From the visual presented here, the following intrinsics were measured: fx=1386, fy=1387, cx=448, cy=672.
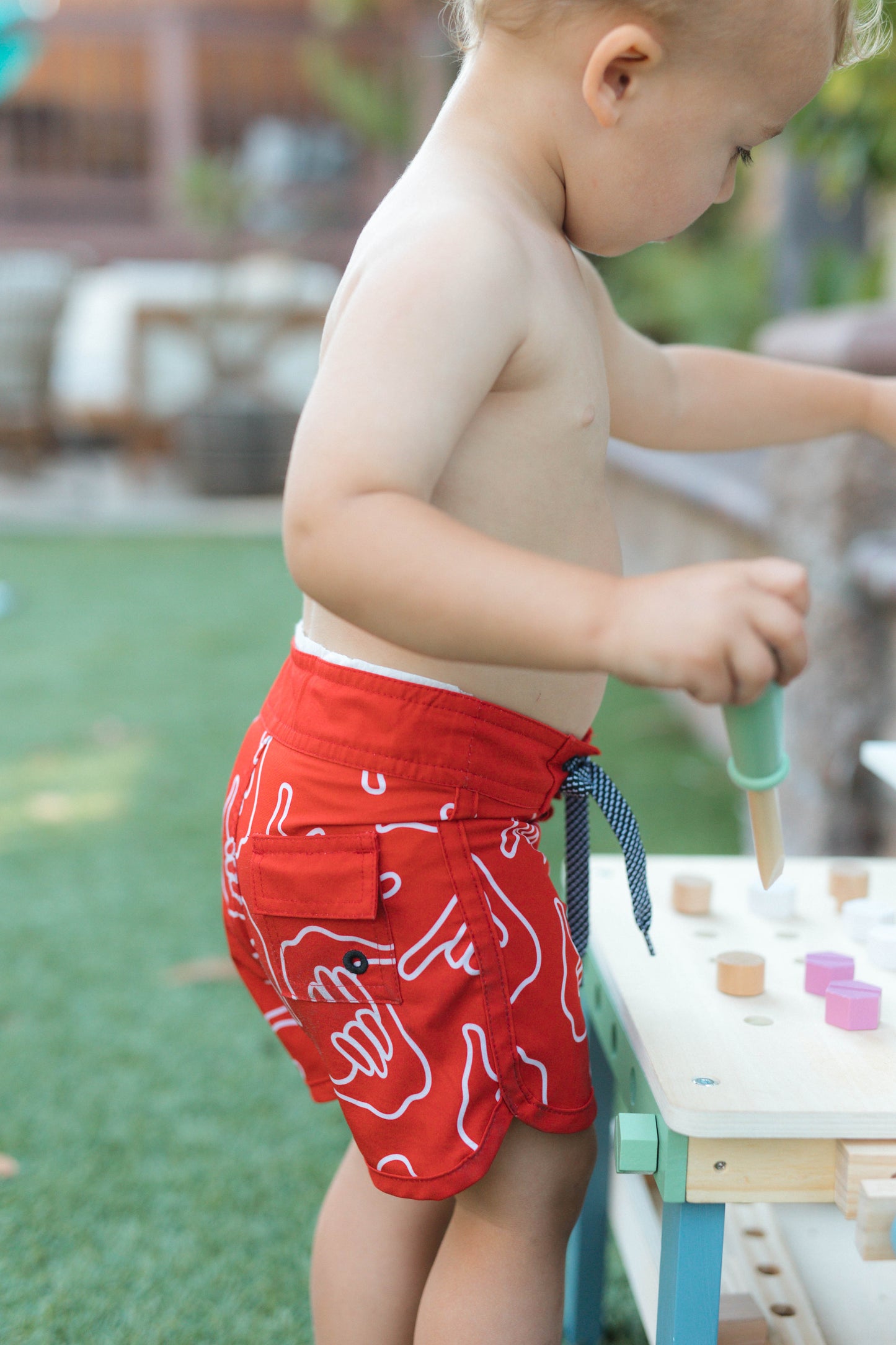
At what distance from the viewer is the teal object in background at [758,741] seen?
0.60 meters

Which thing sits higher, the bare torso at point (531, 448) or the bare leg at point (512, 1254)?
the bare torso at point (531, 448)

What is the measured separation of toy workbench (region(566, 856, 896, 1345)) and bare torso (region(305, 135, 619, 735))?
0.20m

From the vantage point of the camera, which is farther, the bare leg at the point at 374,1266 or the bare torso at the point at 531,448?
the bare leg at the point at 374,1266

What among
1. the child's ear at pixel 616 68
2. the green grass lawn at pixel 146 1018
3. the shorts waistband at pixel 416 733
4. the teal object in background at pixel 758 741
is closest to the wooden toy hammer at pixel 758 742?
the teal object in background at pixel 758 741

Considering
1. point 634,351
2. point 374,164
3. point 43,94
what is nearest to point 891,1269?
point 634,351

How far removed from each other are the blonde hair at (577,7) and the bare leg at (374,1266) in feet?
2.23

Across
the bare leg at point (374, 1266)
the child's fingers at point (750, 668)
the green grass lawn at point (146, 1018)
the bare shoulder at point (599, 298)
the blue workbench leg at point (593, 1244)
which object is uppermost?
the bare shoulder at point (599, 298)

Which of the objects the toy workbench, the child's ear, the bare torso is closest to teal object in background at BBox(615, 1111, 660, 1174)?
the toy workbench

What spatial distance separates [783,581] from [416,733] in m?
0.24

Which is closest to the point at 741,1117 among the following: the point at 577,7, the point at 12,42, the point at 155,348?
the point at 577,7

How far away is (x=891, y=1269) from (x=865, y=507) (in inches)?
37.2

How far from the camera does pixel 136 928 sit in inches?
72.6

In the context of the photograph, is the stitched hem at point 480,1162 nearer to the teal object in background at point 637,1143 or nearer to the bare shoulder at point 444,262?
the teal object in background at point 637,1143

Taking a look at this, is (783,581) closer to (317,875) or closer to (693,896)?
(317,875)
